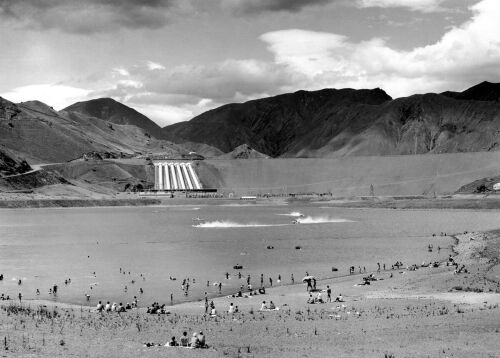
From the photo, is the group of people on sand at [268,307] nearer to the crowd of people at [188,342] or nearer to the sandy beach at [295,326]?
the sandy beach at [295,326]

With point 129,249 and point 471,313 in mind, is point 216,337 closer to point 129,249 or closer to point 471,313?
point 471,313

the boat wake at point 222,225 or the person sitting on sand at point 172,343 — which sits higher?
the person sitting on sand at point 172,343

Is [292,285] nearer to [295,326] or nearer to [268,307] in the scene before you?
[268,307]

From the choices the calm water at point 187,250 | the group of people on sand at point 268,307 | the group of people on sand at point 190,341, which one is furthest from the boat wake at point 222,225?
the group of people on sand at point 190,341

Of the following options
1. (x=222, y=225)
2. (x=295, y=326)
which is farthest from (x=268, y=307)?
(x=222, y=225)

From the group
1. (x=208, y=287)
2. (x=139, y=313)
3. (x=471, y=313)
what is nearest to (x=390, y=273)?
(x=208, y=287)

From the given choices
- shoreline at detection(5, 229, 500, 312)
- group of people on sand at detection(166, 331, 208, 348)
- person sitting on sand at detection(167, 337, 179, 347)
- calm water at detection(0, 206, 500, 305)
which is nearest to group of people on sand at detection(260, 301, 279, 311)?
shoreline at detection(5, 229, 500, 312)
